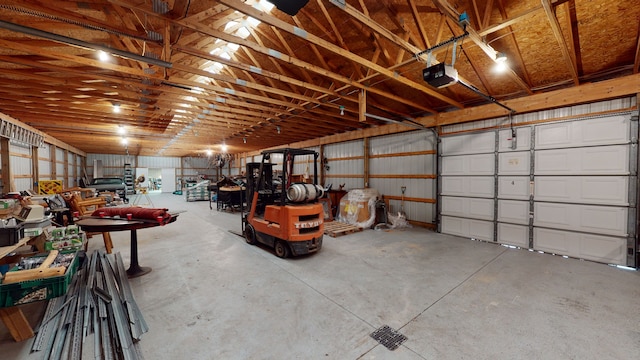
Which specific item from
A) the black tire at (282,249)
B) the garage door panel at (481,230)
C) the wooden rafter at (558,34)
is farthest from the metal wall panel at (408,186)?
the black tire at (282,249)

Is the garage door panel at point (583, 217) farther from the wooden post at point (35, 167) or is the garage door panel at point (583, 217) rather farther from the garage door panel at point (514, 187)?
the wooden post at point (35, 167)

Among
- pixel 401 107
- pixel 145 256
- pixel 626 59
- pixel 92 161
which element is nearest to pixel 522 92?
pixel 626 59

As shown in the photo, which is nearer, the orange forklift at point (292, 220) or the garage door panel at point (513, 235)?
the orange forklift at point (292, 220)

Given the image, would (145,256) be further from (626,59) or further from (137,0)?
(626,59)

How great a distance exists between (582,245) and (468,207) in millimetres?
2246

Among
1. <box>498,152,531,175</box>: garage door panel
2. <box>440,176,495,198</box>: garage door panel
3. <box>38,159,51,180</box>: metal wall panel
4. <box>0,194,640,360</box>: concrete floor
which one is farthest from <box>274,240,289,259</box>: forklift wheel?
<box>38,159,51,180</box>: metal wall panel

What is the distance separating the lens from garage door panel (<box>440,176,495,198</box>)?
6.20 m

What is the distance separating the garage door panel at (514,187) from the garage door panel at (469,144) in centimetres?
88

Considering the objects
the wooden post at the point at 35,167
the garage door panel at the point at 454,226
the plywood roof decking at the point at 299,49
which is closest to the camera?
the plywood roof decking at the point at 299,49

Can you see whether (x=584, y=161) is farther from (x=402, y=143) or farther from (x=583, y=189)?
(x=402, y=143)

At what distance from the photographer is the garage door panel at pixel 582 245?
14.9 feet

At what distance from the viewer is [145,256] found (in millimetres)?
4887

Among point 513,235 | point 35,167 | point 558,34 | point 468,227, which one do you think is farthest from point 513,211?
point 35,167

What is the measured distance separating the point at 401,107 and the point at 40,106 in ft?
33.8
